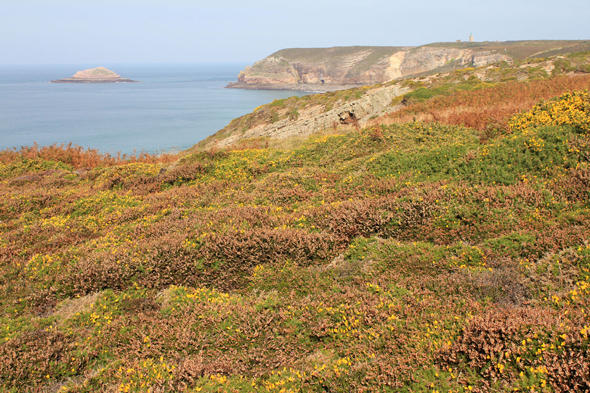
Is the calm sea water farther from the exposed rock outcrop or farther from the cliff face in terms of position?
the cliff face

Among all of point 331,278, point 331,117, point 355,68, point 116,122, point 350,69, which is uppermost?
point 355,68

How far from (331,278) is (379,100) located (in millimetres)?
24677

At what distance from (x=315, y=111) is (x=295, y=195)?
24.8 meters

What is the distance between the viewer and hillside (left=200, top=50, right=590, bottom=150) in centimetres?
2346

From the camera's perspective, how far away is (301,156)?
14.9 meters

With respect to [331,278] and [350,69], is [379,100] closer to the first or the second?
[331,278]

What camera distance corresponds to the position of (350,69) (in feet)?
626

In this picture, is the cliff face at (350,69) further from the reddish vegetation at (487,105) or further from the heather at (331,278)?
the heather at (331,278)

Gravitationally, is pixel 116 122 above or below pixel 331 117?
above

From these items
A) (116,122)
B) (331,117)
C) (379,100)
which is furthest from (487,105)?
(116,122)

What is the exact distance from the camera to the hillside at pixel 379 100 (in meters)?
23.5

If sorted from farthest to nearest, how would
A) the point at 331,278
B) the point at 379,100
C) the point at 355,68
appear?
the point at 355,68 < the point at 379,100 < the point at 331,278

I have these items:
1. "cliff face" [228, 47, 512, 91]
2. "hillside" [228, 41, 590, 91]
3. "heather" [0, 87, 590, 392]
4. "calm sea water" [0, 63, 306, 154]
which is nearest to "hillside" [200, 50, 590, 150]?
"heather" [0, 87, 590, 392]

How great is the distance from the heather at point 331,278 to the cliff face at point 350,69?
16501 centimetres
